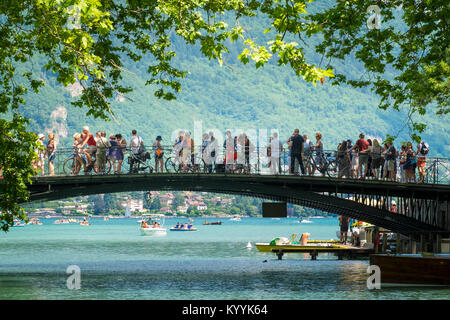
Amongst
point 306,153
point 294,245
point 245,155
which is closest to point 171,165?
point 245,155

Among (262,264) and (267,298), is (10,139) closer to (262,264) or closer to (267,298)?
(267,298)

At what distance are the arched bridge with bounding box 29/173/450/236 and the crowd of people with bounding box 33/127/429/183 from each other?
353 millimetres

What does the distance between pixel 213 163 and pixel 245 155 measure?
1.38 metres

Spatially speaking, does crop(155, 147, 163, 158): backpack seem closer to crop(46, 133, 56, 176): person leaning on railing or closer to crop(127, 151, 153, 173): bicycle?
crop(127, 151, 153, 173): bicycle

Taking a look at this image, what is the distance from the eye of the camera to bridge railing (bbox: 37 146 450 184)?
35.7 metres

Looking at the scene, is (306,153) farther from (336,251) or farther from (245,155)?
(336,251)

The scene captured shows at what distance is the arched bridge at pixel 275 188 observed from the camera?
1414 inches

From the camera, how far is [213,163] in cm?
3622

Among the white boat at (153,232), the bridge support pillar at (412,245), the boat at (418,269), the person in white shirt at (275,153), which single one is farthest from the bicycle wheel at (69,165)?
the white boat at (153,232)

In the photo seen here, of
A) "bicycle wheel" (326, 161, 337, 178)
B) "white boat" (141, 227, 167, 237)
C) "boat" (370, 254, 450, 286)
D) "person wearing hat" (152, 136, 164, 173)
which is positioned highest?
"person wearing hat" (152, 136, 164, 173)

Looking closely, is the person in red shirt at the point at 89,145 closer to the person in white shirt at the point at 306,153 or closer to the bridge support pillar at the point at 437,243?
the person in white shirt at the point at 306,153

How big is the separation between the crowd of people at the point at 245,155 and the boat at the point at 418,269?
218 inches

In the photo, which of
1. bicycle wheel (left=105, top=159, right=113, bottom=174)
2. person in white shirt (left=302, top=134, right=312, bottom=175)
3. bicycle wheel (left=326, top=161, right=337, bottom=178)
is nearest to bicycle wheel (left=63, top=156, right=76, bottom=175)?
bicycle wheel (left=105, top=159, right=113, bottom=174)
